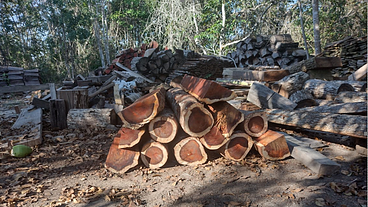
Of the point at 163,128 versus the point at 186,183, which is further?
the point at 163,128

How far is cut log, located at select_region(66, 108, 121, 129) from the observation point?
498 centimetres

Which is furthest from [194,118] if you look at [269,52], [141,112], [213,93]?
[269,52]

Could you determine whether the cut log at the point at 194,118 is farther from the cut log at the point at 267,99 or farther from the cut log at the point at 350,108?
the cut log at the point at 350,108

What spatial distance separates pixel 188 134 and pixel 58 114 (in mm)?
3372

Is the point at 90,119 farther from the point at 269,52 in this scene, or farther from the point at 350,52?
the point at 350,52

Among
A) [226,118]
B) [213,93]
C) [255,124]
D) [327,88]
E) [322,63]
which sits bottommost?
[255,124]

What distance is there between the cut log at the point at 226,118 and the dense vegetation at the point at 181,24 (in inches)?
399

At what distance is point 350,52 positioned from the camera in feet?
29.2

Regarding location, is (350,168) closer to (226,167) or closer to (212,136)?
(226,167)

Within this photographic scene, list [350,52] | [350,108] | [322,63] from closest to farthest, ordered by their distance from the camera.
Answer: [350,108]
[322,63]
[350,52]

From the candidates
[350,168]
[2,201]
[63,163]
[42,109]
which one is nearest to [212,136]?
[350,168]

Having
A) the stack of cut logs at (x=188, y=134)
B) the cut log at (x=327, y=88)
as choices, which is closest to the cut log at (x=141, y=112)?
the stack of cut logs at (x=188, y=134)

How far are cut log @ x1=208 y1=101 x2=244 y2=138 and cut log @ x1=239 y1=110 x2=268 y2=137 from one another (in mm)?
186

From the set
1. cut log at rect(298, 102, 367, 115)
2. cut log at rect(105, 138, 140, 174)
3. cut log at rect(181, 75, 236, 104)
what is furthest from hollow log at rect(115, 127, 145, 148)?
cut log at rect(298, 102, 367, 115)
